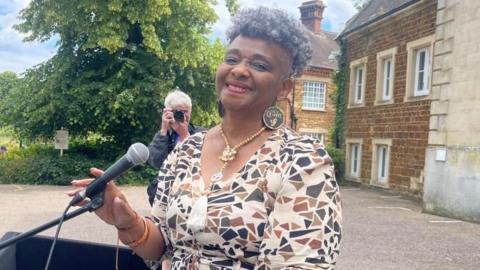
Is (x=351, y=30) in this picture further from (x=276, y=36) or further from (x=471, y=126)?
(x=276, y=36)

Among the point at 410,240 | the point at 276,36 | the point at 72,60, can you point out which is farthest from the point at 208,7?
the point at 276,36

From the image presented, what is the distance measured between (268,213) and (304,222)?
14cm

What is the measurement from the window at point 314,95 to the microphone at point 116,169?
25.0 meters

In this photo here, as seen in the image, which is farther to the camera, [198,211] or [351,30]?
[351,30]

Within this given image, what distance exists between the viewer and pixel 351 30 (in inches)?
681

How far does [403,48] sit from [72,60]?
Result: 1021 cm

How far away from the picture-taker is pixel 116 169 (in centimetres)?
140

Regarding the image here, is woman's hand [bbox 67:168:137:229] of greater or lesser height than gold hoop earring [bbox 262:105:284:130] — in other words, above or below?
below

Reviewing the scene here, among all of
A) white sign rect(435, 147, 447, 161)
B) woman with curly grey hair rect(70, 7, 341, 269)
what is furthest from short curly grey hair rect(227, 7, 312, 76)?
white sign rect(435, 147, 447, 161)

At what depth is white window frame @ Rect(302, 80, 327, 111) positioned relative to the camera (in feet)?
86.2

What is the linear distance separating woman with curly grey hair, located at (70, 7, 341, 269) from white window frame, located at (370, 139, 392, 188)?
46.1 feet

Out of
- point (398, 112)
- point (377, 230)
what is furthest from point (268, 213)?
point (398, 112)

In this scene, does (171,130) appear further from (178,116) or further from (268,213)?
(268,213)

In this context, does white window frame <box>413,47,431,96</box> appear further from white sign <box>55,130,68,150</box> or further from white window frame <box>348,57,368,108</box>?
white sign <box>55,130,68,150</box>
